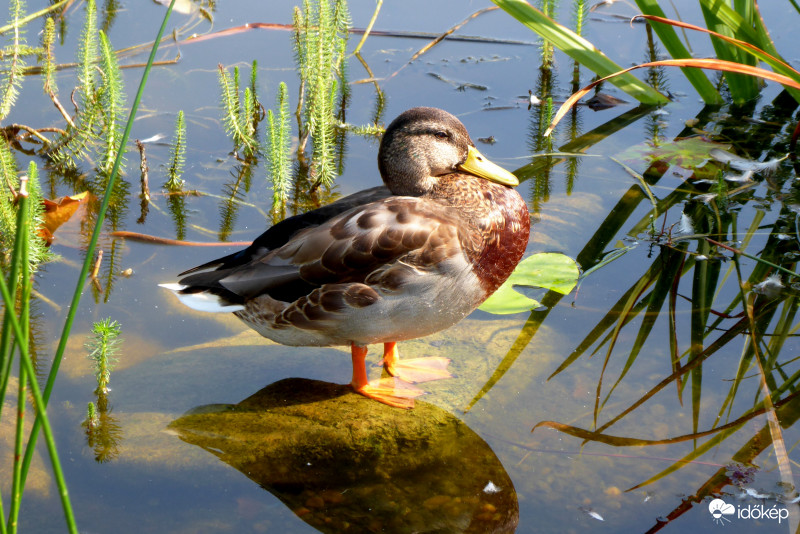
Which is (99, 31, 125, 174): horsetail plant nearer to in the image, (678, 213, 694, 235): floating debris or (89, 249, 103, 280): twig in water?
(89, 249, 103, 280): twig in water

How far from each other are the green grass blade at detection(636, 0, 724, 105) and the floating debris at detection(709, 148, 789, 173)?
833 millimetres

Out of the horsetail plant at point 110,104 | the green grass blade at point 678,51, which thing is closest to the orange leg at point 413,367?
the horsetail plant at point 110,104

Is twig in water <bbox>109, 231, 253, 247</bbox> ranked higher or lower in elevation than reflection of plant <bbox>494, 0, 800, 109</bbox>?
lower

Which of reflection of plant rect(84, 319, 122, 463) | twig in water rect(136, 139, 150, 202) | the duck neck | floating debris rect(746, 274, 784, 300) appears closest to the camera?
reflection of plant rect(84, 319, 122, 463)

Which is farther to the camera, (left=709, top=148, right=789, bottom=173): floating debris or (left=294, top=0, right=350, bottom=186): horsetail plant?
(left=294, top=0, right=350, bottom=186): horsetail plant

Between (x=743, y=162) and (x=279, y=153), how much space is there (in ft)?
9.25

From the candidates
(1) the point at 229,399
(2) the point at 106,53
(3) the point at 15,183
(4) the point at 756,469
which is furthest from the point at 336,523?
(2) the point at 106,53

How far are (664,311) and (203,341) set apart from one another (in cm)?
222

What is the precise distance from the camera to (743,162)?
194 inches

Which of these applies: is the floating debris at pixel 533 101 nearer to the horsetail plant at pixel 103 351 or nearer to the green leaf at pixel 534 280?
the green leaf at pixel 534 280

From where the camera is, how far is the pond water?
9.51 ft

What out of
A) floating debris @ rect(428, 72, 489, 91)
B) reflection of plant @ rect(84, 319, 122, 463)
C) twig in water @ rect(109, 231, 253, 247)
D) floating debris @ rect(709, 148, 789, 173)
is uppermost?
floating debris @ rect(428, 72, 489, 91)

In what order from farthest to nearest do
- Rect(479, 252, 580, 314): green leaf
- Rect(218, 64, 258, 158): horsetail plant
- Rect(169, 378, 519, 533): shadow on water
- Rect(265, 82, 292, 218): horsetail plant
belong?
Rect(218, 64, 258, 158): horsetail plant < Rect(265, 82, 292, 218): horsetail plant < Rect(479, 252, 580, 314): green leaf < Rect(169, 378, 519, 533): shadow on water

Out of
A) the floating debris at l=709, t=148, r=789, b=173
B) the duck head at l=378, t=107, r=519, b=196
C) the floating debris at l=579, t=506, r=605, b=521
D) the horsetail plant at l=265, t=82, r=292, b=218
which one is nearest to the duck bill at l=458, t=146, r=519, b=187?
the duck head at l=378, t=107, r=519, b=196
